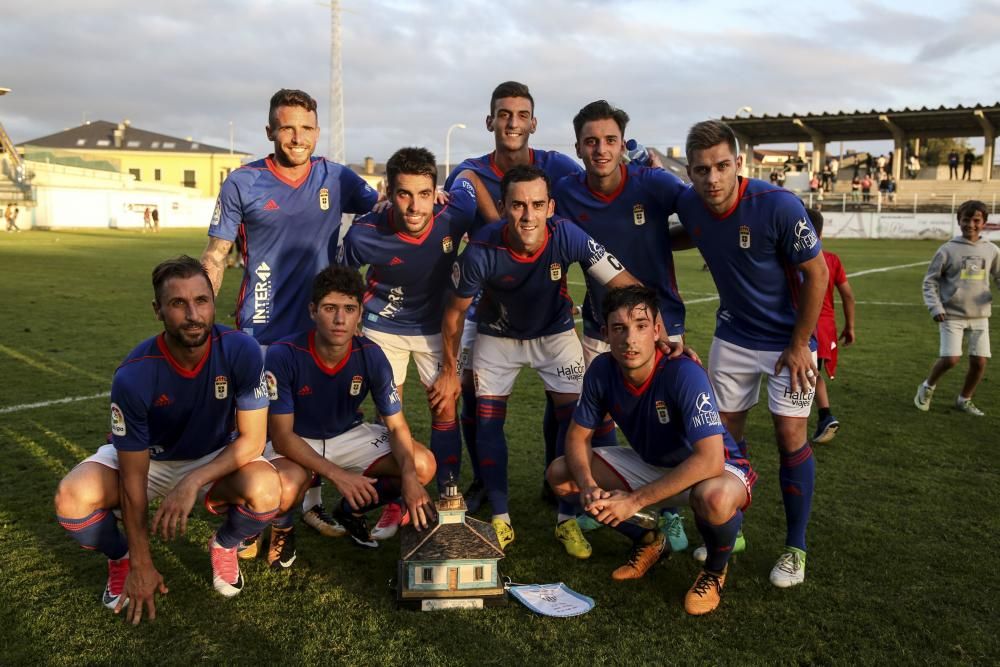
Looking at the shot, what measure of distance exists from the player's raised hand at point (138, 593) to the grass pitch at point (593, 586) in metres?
0.06

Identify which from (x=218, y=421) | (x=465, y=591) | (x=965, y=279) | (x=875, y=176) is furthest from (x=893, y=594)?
(x=875, y=176)

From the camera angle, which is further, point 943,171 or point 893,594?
point 943,171

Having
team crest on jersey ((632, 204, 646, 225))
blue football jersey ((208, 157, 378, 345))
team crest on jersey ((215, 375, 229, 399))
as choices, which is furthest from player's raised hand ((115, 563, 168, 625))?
team crest on jersey ((632, 204, 646, 225))

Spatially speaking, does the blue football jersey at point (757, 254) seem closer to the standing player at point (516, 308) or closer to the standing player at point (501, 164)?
the standing player at point (516, 308)

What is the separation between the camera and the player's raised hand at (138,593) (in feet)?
10.9

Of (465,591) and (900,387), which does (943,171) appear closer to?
(900,387)

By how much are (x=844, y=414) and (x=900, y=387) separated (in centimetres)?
137

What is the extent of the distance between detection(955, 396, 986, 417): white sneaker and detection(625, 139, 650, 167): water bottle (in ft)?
13.1

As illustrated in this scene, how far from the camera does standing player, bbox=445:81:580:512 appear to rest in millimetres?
4730

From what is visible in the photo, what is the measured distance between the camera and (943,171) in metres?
50.1

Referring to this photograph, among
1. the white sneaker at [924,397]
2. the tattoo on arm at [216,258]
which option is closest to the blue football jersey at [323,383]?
the tattoo on arm at [216,258]

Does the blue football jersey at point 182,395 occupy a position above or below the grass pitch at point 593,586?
above

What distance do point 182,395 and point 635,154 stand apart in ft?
9.50

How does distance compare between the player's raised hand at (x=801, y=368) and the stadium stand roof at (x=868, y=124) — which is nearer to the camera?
the player's raised hand at (x=801, y=368)
